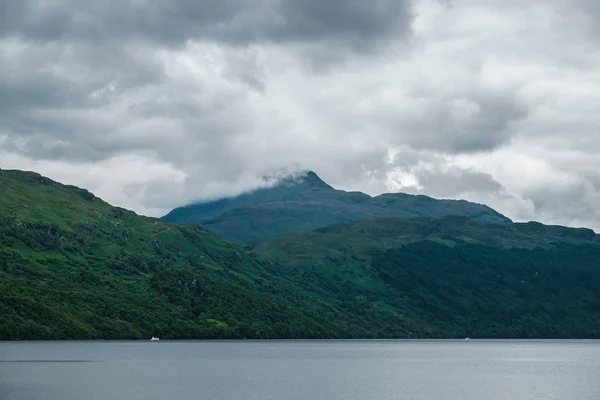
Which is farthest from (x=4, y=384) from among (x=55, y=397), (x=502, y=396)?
(x=502, y=396)

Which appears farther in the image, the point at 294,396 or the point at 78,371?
the point at 78,371

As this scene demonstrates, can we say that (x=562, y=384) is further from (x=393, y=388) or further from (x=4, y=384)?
(x=4, y=384)

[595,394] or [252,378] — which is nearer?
[595,394]

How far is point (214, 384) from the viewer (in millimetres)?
170625

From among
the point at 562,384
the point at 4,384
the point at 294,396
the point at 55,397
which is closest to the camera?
the point at 55,397

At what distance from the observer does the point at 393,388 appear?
166 metres

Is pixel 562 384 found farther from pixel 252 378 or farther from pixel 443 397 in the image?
pixel 252 378

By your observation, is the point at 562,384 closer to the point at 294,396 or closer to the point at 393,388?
the point at 393,388

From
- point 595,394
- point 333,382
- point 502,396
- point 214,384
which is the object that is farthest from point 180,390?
point 595,394

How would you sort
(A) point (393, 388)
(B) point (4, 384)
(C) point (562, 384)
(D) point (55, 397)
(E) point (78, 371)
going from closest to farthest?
(D) point (55, 397) < (B) point (4, 384) < (A) point (393, 388) < (C) point (562, 384) < (E) point (78, 371)

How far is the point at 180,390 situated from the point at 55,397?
27704 mm

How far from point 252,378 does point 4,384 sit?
2260 inches

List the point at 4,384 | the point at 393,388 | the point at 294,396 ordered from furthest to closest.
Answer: the point at 393,388, the point at 4,384, the point at 294,396

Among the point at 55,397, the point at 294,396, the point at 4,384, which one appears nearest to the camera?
the point at 55,397
